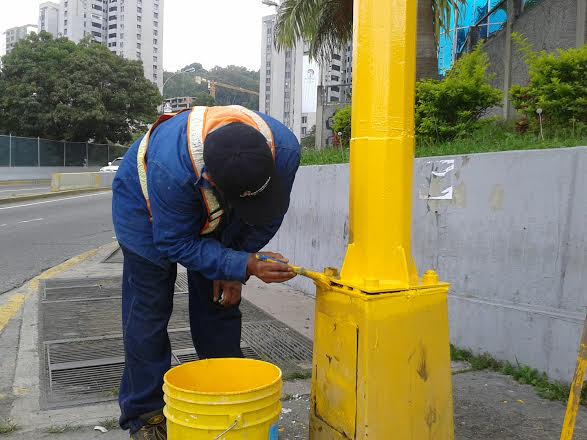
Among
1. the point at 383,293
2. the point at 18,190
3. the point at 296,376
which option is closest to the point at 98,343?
the point at 296,376

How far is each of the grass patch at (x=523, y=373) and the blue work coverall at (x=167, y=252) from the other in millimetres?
1659

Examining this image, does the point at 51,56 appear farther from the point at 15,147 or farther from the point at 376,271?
the point at 376,271

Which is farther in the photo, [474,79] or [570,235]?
[474,79]

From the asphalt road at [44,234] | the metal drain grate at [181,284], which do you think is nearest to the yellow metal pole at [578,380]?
the metal drain grate at [181,284]

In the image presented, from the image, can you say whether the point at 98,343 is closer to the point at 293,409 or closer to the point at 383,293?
the point at 293,409

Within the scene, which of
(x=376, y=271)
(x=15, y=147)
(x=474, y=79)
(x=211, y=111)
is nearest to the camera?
(x=376, y=271)

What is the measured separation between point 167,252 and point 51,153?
32.5 meters

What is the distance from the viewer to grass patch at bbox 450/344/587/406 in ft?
10.1

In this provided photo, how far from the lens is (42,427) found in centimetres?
280

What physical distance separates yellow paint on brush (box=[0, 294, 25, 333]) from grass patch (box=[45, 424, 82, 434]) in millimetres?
1916

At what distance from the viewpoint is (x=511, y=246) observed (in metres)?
3.42

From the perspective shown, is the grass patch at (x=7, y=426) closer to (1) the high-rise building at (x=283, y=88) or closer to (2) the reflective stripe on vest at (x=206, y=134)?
(2) the reflective stripe on vest at (x=206, y=134)

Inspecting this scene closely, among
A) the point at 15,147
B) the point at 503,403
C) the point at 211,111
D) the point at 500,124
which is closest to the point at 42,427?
the point at 211,111

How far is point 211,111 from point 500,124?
177 inches
